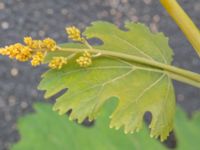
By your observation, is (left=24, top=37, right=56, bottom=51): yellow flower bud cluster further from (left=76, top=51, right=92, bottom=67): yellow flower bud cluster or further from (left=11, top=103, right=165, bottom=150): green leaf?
(left=11, top=103, right=165, bottom=150): green leaf

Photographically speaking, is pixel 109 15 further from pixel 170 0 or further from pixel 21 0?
pixel 170 0

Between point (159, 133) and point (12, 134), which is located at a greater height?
point (12, 134)

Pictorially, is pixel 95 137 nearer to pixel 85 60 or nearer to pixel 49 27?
pixel 49 27

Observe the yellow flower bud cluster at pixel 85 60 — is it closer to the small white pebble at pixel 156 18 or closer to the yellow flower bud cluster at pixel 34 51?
the yellow flower bud cluster at pixel 34 51

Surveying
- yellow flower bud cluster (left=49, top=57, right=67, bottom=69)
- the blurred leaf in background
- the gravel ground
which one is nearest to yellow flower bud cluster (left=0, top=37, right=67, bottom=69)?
yellow flower bud cluster (left=49, top=57, right=67, bottom=69)

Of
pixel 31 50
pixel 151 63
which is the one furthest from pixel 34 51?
pixel 151 63

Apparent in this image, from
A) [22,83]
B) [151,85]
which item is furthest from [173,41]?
[151,85]

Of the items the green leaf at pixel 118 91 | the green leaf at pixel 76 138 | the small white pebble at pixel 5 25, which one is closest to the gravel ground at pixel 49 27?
the small white pebble at pixel 5 25
